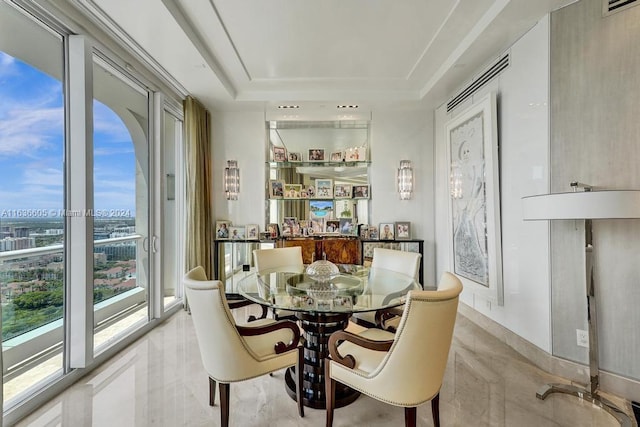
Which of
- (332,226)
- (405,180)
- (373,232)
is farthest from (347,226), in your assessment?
(405,180)

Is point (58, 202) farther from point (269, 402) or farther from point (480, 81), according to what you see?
point (480, 81)

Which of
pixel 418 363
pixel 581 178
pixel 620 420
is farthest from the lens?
pixel 581 178

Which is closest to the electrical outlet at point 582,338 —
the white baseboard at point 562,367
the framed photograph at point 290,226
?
the white baseboard at point 562,367

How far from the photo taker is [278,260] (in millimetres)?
3227

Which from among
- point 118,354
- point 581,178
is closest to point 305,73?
point 581,178

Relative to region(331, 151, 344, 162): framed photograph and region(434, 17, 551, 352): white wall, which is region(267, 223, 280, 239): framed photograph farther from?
region(434, 17, 551, 352): white wall

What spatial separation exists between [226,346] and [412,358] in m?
1.02

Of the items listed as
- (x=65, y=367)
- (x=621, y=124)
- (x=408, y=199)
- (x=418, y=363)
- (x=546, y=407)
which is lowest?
(x=546, y=407)

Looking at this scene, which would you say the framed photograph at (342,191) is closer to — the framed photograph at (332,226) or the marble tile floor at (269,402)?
the framed photograph at (332,226)

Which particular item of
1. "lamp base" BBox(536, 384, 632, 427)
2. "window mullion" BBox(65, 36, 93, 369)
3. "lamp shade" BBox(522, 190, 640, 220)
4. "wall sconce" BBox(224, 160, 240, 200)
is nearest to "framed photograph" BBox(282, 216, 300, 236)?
"wall sconce" BBox(224, 160, 240, 200)

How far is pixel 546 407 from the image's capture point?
1.96 meters

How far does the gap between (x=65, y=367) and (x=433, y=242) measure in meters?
4.48

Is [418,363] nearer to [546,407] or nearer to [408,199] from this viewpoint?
[546,407]

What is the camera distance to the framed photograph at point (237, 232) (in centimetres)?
442
